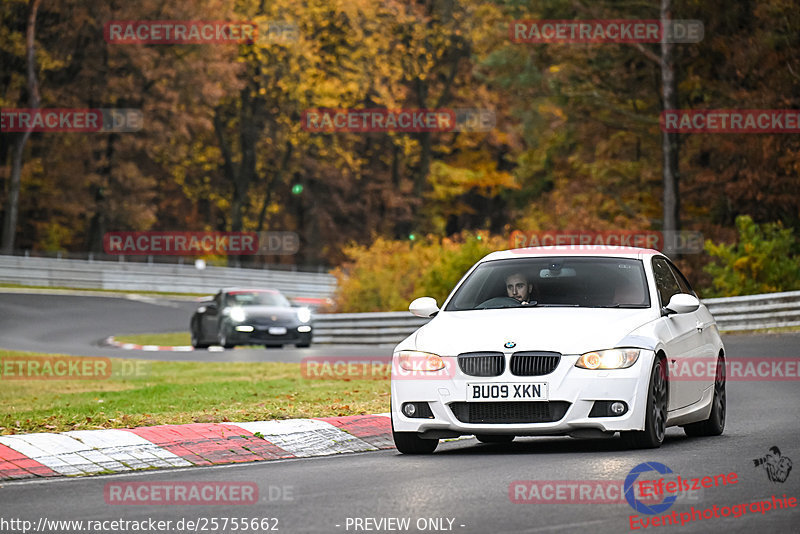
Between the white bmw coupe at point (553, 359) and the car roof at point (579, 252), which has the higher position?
the car roof at point (579, 252)

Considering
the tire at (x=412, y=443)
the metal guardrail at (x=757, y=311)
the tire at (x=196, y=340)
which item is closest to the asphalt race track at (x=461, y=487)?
the tire at (x=412, y=443)

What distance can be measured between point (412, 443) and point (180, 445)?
1.89 meters

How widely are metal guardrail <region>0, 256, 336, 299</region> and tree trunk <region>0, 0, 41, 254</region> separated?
1395 mm

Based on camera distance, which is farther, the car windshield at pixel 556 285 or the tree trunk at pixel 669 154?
the tree trunk at pixel 669 154

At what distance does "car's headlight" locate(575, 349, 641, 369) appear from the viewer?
1134 cm

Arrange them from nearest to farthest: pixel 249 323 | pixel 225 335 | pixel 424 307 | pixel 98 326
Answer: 1. pixel 424 307
2. pixel 249 323
3. pixel 225 335
4. pixel 98 326

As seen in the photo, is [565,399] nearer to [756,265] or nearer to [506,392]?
[506,392]

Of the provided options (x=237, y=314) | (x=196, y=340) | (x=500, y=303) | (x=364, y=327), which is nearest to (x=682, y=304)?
(x=500, y=303)

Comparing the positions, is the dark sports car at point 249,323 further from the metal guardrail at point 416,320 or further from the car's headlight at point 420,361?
the car's headlight at point 420,361

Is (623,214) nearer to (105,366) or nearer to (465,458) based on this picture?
(105,366)

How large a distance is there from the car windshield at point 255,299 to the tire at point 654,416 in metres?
25.2

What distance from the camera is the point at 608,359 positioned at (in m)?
11.4

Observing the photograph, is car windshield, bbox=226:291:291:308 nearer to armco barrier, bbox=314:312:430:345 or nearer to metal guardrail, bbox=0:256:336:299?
armco barrier, bbox=314:312:430:345

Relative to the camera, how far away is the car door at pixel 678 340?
40.2 ft
